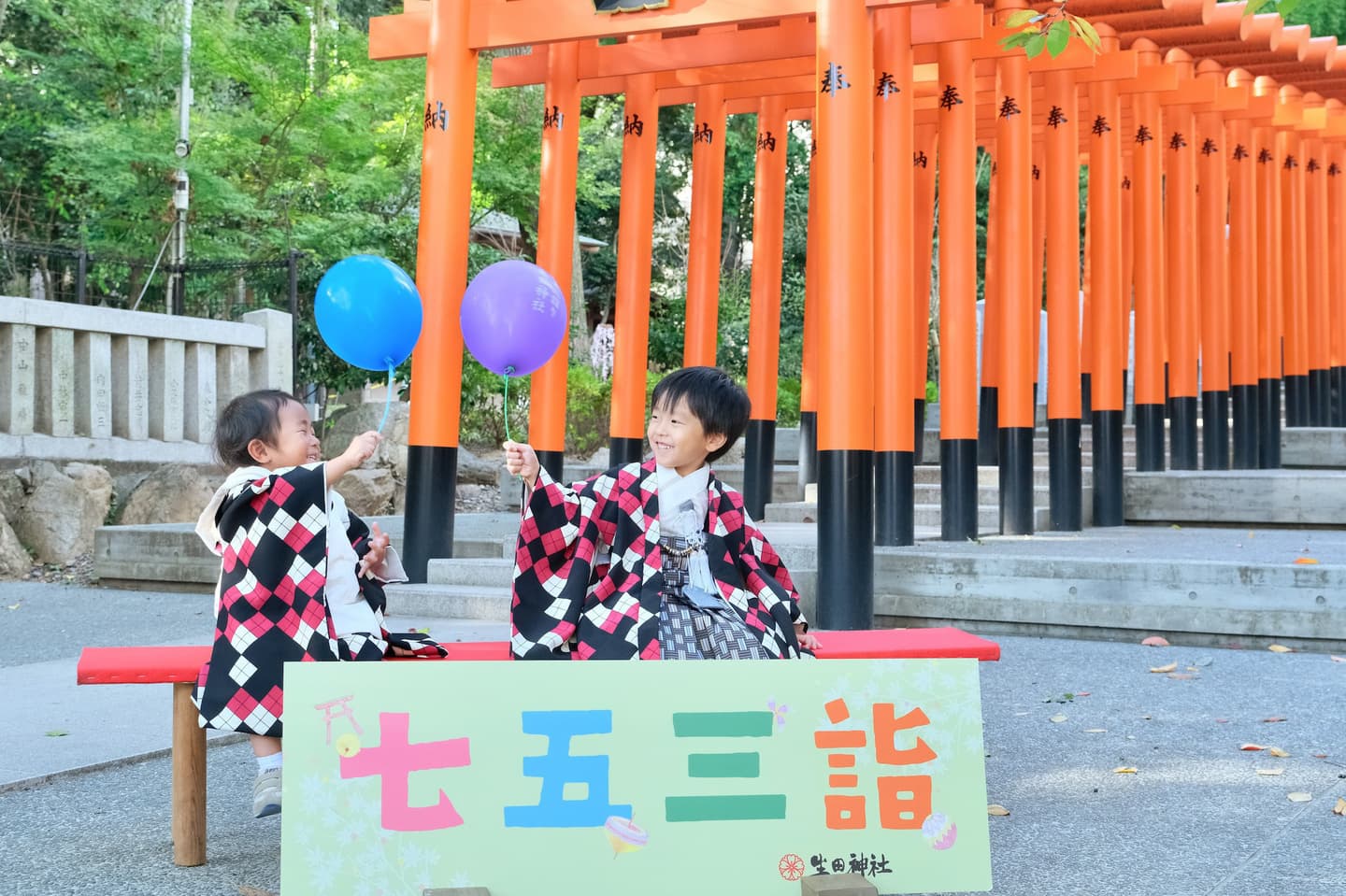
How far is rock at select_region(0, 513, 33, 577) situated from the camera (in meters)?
9.87

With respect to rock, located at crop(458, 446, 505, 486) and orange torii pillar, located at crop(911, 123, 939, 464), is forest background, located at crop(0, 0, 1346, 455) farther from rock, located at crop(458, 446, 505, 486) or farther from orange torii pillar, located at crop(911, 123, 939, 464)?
orange torii pillar, located at crop(911, 123, 939, 464)

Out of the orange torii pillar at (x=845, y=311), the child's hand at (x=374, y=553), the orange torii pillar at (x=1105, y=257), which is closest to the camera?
the child's hand at (x=374, y=553)

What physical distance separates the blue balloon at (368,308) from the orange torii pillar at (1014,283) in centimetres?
528

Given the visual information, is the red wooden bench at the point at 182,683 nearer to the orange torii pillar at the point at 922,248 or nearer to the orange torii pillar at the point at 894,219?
the orange torii pillar at the point at 894,219

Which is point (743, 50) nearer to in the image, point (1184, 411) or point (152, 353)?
point (1184, 411)

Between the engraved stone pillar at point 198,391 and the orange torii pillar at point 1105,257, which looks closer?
the orange torii pillar at point 1105,257

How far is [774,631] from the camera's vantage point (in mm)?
3551

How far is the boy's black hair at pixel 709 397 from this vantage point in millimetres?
3547

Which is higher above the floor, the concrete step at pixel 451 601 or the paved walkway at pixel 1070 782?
the concrete step at pixel 451 601

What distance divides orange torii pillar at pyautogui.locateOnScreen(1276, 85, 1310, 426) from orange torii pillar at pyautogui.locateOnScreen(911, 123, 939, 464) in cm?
442

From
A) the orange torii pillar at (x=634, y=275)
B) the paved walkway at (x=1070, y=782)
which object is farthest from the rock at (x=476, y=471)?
the paved walkway at (x=1070, y=782)

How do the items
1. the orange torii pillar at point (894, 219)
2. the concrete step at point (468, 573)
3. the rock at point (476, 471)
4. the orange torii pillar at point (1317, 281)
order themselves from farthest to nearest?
the rock at point (476, 471)
the orange torii pillar at point (1317, 281)
the concrete step at point (468, 573)
the orange torii pillar at point (894, 219)

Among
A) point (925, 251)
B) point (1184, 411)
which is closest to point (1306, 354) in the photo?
point (1184, 411)

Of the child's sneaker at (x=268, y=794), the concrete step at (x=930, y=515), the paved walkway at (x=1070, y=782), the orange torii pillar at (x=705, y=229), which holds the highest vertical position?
the orange torii pillar at (x=705, y=229)
